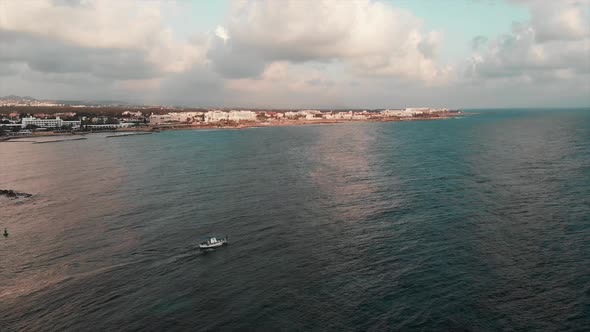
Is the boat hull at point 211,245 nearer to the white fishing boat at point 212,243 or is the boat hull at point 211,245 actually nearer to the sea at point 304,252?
the white fishing boat at point 212,243

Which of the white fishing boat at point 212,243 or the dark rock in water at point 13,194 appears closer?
the white fishing boat at point 212,243

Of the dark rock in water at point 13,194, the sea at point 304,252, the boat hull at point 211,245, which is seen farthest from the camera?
the dark rock in water at point 13,194

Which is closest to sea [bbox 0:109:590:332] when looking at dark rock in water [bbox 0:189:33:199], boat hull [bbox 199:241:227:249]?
boat hull [bbox 199:241:227:249]

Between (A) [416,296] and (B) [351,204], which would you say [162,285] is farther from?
(B) [351,204]

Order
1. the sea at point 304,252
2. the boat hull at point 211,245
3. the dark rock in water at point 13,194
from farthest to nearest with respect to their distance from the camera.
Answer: the dark rock in water at point 13,194, the boat hull at point 211,245, the sea at point 304,252

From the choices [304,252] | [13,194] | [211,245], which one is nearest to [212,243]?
[211,245]

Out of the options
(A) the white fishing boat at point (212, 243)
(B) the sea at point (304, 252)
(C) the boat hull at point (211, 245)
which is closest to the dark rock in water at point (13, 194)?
(B) the sea at point (304, 252)

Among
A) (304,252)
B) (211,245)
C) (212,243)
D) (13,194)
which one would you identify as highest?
(13,194)

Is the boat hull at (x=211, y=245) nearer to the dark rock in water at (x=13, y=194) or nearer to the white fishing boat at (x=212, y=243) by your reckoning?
the white fishing boat at (x=212, y=243)

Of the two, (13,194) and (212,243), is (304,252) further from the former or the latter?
(13,194)

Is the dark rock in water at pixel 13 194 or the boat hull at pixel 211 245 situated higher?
the dark rock in water at pixel 13 194
